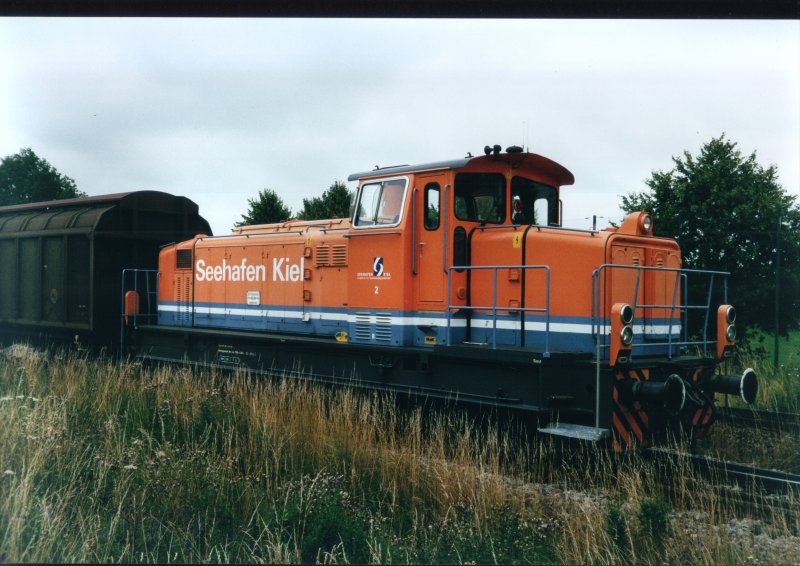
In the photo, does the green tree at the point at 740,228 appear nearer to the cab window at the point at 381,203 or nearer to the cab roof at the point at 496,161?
the cab roof at the point at 496,161

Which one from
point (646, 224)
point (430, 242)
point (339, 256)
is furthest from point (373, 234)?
point (646, 224)

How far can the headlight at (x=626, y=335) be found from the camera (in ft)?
21.7

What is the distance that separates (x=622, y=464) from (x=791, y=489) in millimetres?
1530

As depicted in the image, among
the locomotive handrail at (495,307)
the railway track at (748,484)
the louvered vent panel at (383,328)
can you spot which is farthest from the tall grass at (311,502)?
the louvered vent panel at (383,328)

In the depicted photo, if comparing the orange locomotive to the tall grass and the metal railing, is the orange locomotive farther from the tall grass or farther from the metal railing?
the metal railing

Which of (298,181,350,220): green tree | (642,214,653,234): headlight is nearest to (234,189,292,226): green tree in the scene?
(298,181,350,220): green tree

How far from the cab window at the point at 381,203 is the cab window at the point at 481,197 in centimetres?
73

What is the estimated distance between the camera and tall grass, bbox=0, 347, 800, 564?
4297mm

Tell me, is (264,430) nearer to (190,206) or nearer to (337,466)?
(337,466)

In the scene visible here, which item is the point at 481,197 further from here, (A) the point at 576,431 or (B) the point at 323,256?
(A) the point at 576,431

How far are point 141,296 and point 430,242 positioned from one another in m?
7.33

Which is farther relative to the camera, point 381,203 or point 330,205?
point 330,205

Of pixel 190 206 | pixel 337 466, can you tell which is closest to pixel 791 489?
pixel 337 466

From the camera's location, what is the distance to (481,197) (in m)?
8.11
